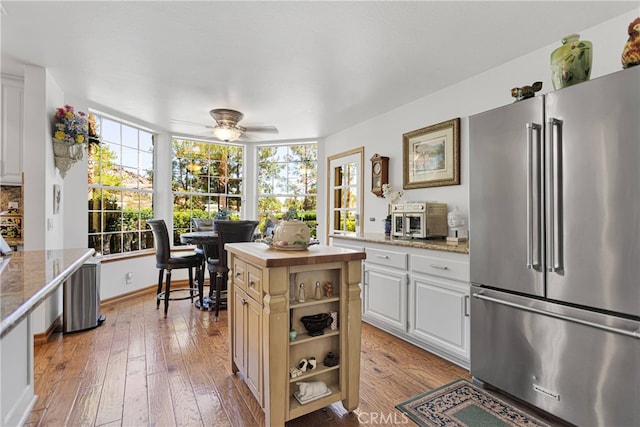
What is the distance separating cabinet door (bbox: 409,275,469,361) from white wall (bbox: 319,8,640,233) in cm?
87

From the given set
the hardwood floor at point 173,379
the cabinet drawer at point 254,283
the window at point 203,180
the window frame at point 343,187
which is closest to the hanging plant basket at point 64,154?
the hardwood floor at point 173,379

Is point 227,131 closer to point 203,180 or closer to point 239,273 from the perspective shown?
point 203,180

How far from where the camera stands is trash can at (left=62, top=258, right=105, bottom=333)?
3076 mm

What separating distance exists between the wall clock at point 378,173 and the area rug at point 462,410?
7.94 ft

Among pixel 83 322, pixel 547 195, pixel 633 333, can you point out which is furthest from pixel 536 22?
pixel 83 322

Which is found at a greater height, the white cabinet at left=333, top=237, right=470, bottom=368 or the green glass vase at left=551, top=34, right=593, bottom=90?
the green glass vase at left=551, top=34, right=593, bottom=90

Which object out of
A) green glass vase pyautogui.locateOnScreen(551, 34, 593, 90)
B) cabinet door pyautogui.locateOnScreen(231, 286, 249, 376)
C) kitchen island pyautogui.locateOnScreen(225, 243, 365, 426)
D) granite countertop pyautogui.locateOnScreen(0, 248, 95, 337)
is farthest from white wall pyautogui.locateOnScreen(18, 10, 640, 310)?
cabinet door pyautogui.locateOnScreen(231, 286, 249, 376)

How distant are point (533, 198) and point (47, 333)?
4.20m

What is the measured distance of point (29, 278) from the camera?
3.58 feet

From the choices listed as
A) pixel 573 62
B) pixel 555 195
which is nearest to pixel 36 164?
pixel 555 195

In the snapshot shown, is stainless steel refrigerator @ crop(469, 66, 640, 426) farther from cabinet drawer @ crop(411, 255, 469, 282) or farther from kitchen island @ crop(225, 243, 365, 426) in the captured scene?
kitchen island @ crop(225, 243, 365, 426)

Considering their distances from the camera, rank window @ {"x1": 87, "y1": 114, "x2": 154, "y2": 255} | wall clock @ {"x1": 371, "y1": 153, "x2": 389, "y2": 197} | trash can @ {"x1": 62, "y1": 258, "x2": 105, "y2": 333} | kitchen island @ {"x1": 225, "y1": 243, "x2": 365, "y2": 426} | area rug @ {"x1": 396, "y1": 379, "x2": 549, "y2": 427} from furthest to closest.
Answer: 1. window @ {"x1": 87, "y1": 114, "x2": 154, "y2": 255}
2. wall clock @ {"x1": 371, "y1": 153, "x2": 389, "y2": 197}
3. trash can @ {"x1": 62, "y1": 258, "x2": 105, "y2": 333}
4. area rug @ {"x1": 396, "y1": 379, "x2": 549, "y2": 427}
5. kitchen island @ {"x1": 225, "y1": 243, "x2": 365, "y2": 426}

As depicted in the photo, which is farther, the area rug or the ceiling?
the ceiling

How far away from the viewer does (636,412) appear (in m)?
1.49
